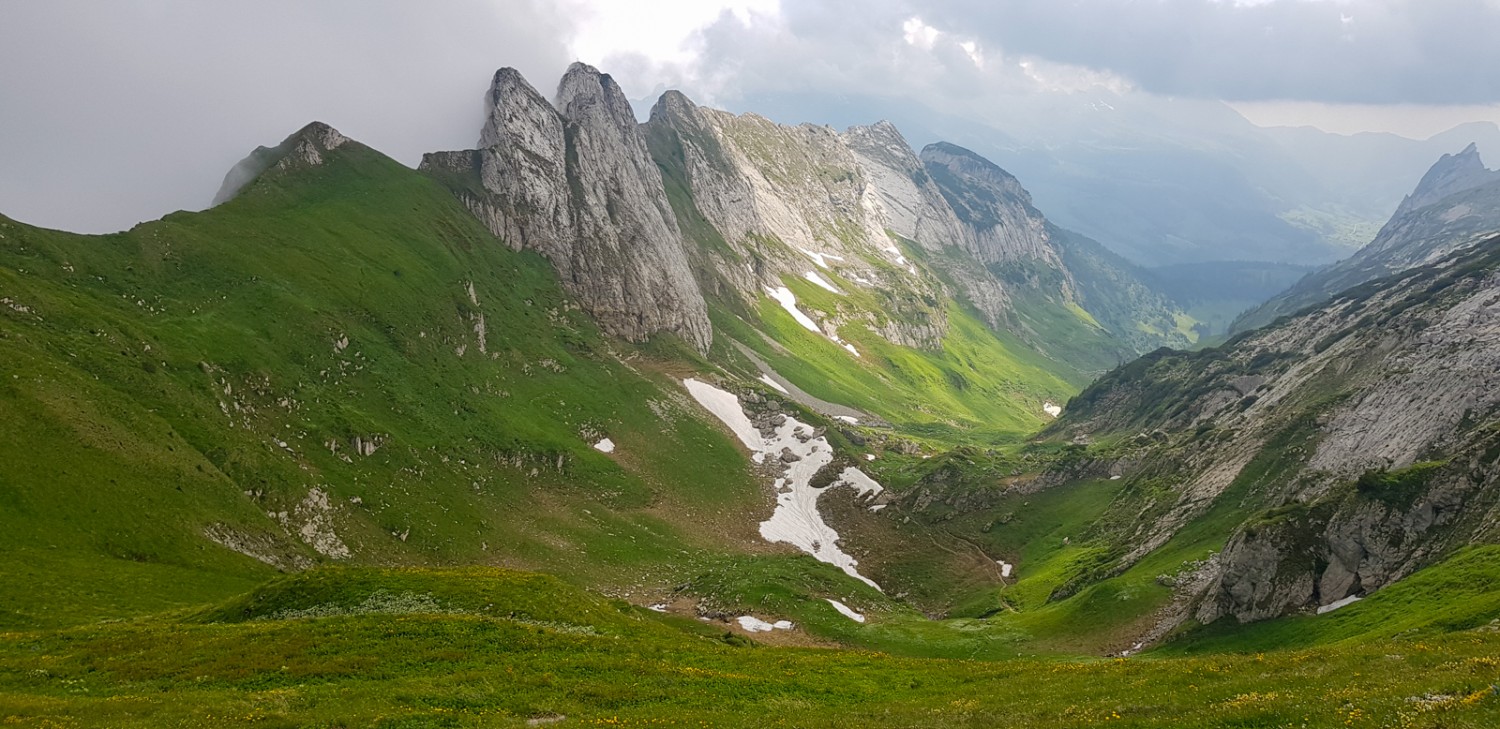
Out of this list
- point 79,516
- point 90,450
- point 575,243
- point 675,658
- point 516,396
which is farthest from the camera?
point 575,243

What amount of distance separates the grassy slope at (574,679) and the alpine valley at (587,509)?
0.25 m

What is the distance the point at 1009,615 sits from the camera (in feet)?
267

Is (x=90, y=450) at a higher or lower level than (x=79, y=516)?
higher

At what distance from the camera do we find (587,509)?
334ft

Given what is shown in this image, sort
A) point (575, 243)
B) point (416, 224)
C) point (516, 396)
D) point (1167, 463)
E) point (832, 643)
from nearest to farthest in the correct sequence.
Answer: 1. point (832, 643)
2. point (1167, 463)
3. point (516, 396)
4. point (416, 224)
5. point (575, 243)

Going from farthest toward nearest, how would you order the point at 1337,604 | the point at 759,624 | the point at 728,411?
the point at 728,411 → the point at 759,624 → the point at 1337,604

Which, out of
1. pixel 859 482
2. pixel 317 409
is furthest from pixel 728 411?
pixel 317 409

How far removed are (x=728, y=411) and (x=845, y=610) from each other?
6512 cm

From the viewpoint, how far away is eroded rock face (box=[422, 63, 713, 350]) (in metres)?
155

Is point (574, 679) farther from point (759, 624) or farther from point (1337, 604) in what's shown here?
point (1337, 604)

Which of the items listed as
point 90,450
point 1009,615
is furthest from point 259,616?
point 1009,615

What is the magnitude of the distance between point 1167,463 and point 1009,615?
40892 mm

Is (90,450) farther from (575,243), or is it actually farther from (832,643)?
(575,243)

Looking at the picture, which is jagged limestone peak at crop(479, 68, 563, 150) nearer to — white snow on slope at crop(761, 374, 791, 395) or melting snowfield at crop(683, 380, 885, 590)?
melting snowfield at crop(683, 380, 885, 590)
